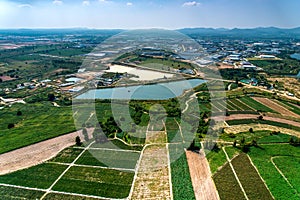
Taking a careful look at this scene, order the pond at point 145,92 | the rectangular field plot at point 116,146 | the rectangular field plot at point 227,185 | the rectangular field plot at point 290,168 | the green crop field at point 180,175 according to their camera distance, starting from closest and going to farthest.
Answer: the rectangular field plot at point 227,185, the green crop field at point 180,175, the rectangular field plot at point 290,168, the rectangular field plot at point 116,146, the pond at point 145,92

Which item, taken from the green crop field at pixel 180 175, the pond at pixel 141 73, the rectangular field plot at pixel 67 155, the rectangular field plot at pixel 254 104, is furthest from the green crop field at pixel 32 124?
the rectangular field plot at pixel 254 104

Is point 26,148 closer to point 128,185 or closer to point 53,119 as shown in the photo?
point 53,119

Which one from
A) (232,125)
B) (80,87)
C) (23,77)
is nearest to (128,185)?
(232,125)

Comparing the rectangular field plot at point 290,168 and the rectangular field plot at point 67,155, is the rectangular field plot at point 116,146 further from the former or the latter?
the rectangular field plot at point 290,168

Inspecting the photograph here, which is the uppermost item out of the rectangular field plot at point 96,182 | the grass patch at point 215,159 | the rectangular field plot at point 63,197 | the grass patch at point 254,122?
the grass patch at point 254,122

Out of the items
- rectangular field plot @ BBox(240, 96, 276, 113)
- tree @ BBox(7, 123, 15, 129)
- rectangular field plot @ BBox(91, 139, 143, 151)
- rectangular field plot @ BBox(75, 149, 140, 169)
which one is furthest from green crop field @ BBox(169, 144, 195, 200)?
tree @ BBox(7, 123, 15, 129)

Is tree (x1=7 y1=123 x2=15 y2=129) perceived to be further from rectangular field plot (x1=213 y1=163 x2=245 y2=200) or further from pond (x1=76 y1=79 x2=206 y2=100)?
rectangular field plot (x1=213 y1=163 x2=245 y2=200)

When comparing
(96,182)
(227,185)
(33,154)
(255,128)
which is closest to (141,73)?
(255,128)

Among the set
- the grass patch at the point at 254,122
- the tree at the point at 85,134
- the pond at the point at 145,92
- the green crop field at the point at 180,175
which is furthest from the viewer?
the pond at the point at 145,92
